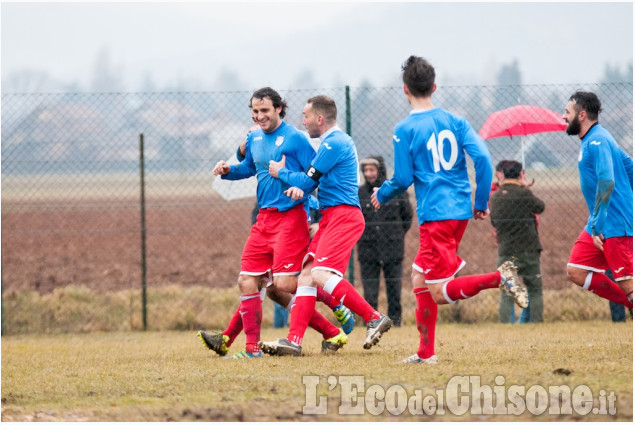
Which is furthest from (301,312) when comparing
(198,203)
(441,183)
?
(198,203)

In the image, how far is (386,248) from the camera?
37.1 feet

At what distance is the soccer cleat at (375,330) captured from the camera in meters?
7.03

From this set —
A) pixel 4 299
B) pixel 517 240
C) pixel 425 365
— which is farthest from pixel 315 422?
pixel 4 299

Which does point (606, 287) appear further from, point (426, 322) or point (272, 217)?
point (272, 217)

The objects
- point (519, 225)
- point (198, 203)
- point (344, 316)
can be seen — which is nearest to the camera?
point (344, 316)

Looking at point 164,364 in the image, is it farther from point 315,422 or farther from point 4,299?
point 4,299

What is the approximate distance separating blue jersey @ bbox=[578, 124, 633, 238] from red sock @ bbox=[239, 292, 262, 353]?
2786 mm

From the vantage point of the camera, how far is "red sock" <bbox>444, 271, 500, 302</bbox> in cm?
634

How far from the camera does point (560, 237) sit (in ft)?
69.1

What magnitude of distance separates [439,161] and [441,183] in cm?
15

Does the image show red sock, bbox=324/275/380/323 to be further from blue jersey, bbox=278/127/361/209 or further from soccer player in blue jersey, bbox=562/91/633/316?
soccer player in blue jersey, bbox=562/91/633/316

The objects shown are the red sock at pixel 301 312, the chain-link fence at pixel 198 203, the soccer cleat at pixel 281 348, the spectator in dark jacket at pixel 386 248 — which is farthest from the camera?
the chain-link fence at pixel 198 203

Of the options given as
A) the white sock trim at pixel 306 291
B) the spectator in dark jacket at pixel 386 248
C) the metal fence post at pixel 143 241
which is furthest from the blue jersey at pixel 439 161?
the metal fence post at pixel 143 241

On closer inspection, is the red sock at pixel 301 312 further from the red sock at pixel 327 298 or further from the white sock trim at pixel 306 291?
the red sock at pixel 327 298
